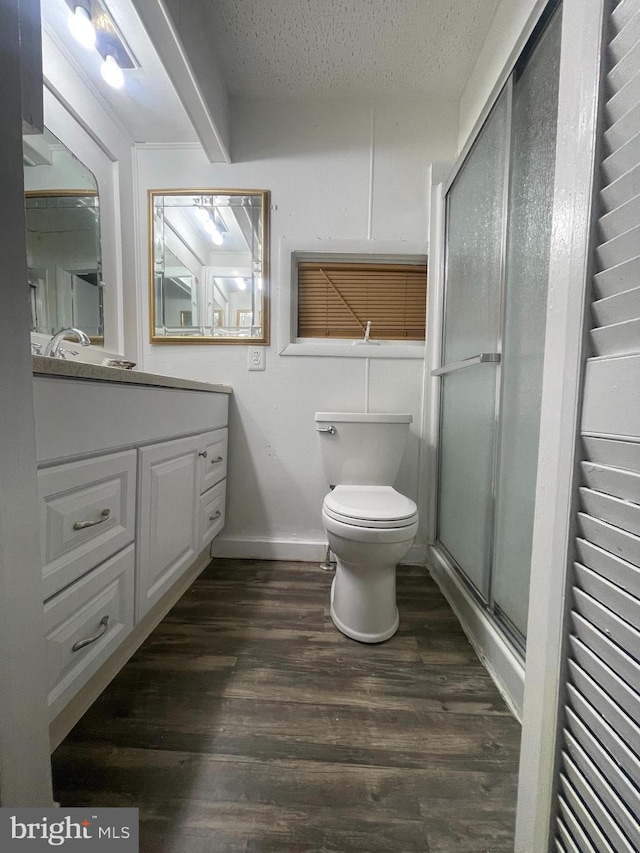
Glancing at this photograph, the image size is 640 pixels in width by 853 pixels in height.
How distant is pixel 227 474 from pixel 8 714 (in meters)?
1.25

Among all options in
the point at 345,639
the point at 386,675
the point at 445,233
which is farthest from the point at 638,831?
the point at 445,233

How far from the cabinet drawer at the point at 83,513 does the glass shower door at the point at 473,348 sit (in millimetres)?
1138

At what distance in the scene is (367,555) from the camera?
106cm

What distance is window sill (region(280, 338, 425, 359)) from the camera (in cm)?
163

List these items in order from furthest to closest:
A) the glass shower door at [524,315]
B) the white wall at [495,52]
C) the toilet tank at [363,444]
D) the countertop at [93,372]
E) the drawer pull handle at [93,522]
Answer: the toilet tank at [363,444]
the white wall at [495,52]
the glass shower door at [524,315]
the drawer pull handle at [93,522]
the countertop at [93,372]

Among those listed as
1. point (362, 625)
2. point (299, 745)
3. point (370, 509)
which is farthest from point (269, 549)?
point (299, 745)

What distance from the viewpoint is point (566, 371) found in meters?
0.47

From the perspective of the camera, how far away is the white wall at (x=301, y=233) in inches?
61.3

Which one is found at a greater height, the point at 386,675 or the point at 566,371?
the point at 566,371

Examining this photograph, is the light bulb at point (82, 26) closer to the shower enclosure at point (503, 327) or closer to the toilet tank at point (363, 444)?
the shower enclosure at point (503, 327)

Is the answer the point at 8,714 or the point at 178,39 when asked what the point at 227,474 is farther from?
the point at 178,39

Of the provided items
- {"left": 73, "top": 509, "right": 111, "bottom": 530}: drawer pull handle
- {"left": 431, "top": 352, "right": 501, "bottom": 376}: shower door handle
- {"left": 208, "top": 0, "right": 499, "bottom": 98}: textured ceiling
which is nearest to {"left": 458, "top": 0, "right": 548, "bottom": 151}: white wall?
{"left": 208, "top": 0, "right": 499, "bottom": 98}: textured ceiling

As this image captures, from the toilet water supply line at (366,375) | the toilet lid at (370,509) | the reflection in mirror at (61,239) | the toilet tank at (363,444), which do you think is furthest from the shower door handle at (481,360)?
the reflection in mirror at (61,239)

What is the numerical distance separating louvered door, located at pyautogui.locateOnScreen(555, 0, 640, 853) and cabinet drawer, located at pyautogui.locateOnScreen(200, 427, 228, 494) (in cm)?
123
